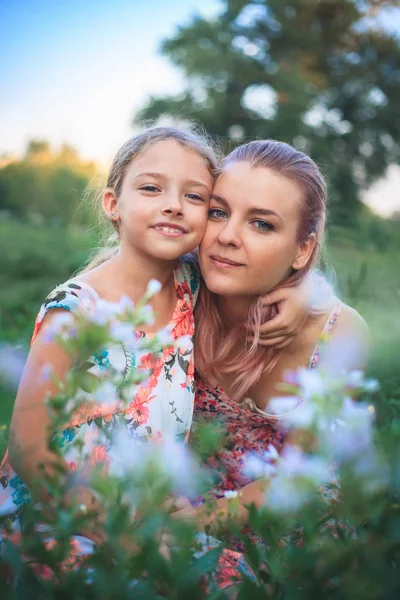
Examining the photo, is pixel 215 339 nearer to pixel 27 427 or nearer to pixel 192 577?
pixel 27 427

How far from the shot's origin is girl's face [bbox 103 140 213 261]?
1887 mm

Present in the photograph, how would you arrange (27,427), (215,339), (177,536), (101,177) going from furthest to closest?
1. (101,177)
2. (215,339)
3. (27,427)
4. (177,536)

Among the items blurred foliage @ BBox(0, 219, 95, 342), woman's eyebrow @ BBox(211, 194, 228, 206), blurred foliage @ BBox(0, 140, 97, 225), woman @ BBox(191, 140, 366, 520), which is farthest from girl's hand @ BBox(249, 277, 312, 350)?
blurred foliage @ BBox(0, 140, 97, 225)

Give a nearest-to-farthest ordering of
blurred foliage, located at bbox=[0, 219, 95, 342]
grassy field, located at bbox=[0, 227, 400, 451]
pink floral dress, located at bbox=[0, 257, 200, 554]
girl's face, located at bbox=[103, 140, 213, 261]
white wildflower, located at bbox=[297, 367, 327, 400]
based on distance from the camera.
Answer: white wildflower, located at bbox=[297, 367, 327, 400]
pink floral dress, located at bbox=[0, 257, 200, 554]
girl's face, located at bbox=[103, 140, 213, 261]
grassy field, located at bbox=[0, 227, 400, 451]
blurred foliage, located at bbox=[0, 219, 95, 342]

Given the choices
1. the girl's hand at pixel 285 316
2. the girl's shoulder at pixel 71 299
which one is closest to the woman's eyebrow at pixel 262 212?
the girl's hand at pixel 285 316

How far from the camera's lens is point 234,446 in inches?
91.1

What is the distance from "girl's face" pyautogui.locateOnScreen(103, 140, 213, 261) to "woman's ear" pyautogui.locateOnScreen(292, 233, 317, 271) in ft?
1.19

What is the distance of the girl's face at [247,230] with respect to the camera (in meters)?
1.98

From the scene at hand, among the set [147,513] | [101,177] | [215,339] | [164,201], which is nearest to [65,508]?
[147,513]

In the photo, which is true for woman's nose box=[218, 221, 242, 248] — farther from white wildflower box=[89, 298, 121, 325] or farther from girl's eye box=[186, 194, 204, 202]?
white wildflower box=[89, 298, 121, 325]

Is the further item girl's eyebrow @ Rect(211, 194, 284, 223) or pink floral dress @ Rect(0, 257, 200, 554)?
girl's eyebrow @ Rect(211, 194, 284, 223)

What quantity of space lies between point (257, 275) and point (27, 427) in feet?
2.78

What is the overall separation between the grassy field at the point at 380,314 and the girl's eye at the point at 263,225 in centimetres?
77

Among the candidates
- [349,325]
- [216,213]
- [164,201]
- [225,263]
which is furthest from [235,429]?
[164,201]
